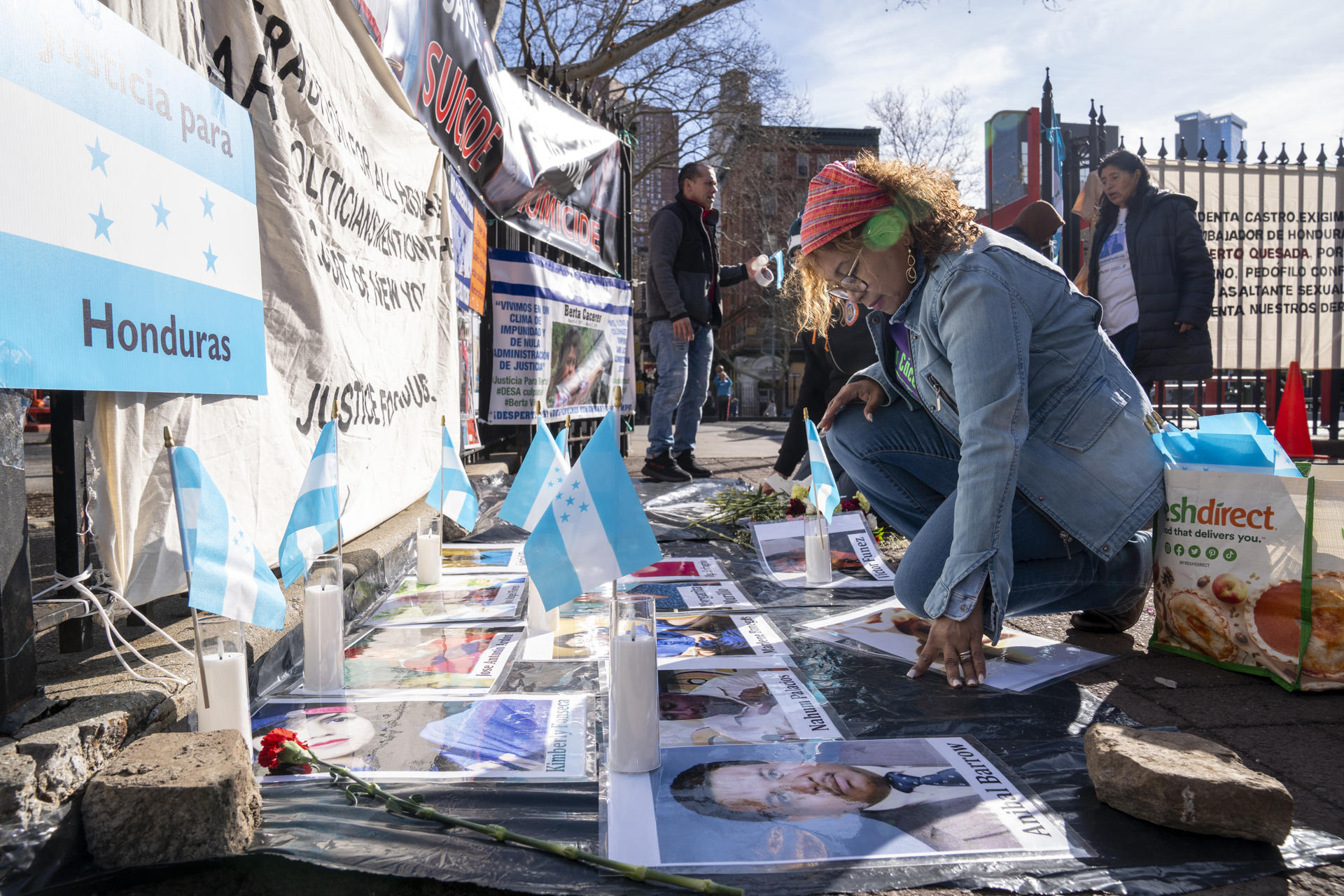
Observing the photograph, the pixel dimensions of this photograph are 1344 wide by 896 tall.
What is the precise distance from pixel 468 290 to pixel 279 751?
12.1 ft

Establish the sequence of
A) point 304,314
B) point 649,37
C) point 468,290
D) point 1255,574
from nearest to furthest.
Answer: point 1255,574, point 304,314, point 468,290, point 649,37

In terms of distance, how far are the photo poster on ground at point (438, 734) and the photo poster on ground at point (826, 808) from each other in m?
0.18

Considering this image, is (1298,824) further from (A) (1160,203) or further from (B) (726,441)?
(B) (726,441)

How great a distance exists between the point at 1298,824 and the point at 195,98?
2528 mm

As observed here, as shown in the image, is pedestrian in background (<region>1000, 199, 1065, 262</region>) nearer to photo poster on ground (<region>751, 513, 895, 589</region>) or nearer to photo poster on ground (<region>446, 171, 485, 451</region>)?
photo poster on ground (<region>751, 513, 895, 589</region>)

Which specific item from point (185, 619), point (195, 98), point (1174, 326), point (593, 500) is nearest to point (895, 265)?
point (593, 500)

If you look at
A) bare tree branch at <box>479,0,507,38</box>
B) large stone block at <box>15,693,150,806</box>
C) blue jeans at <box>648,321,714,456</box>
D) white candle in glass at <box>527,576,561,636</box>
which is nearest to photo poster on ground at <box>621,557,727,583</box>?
white candle in glass at <box>527,576,561,636</box>

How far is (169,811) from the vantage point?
1.23 metres

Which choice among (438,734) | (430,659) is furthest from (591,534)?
(430,659)

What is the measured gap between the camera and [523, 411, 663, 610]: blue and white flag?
5.65ft

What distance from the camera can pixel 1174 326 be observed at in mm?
5379

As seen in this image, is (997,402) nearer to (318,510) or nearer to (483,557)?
(318,510)

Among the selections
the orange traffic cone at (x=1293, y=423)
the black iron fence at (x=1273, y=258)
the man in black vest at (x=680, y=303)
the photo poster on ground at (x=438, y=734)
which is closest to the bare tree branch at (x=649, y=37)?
the black iron fence at (x=1273, y=258)

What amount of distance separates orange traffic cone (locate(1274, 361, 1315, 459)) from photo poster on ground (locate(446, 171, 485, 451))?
459 cm
